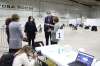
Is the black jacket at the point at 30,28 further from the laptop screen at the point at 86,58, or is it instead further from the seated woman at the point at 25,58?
the laptop screen at the point at 86,58

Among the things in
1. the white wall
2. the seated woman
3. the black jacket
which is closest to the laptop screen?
the seated woman

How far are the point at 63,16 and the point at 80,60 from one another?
66.3 feet

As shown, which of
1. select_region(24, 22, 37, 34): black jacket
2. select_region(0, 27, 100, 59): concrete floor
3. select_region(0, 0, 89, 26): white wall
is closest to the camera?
select_region(24, 22, 37, 34): black jacket

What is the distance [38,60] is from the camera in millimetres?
3012

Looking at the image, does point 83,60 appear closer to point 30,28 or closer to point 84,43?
point 30,28

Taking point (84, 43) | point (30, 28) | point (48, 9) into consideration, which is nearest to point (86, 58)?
point (30, 28)

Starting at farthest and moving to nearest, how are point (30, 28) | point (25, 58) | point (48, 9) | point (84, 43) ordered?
1. point (48, 9)
2. point (84, 43)
3. point (30, 28)
4. point (25, 58)

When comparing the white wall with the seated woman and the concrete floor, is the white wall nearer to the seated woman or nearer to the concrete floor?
the concrete floor

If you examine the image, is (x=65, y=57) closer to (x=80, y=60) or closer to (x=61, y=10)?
(x=80, y=60)

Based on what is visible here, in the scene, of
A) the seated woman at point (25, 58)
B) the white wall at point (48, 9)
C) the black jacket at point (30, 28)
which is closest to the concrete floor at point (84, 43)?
the black jacket at point (30, 28)

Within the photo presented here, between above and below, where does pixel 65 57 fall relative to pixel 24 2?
below

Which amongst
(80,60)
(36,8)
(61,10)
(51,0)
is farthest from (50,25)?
(61,10)

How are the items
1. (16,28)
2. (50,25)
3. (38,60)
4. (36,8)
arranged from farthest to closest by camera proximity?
(36,8), (50,25), (16,28), (38,60)

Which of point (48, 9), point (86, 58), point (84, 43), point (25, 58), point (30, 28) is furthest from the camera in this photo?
point (48, 9)
